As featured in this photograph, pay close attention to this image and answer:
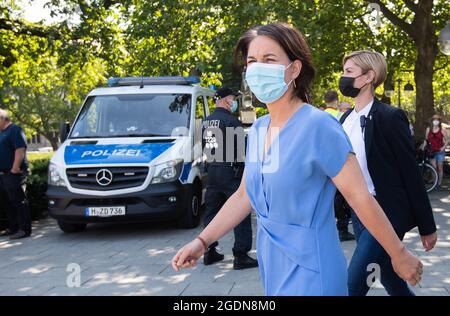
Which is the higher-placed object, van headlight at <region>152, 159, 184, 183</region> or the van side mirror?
the van side mirror

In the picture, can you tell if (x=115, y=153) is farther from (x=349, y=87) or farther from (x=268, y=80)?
(x=268, y=80)

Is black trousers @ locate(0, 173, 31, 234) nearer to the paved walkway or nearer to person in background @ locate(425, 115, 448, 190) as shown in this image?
the paved walkway

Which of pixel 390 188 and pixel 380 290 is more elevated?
pixel 390 188

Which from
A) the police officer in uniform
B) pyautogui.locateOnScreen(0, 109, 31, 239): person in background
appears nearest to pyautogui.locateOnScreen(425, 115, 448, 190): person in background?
the police officer in uniform

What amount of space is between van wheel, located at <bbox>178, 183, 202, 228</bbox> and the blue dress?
663 centimetres

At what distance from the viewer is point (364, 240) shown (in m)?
3.13

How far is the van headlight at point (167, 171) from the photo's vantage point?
8336 mm

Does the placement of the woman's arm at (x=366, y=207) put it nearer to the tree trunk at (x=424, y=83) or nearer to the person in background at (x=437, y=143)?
the person in background at (x=437, y=143)

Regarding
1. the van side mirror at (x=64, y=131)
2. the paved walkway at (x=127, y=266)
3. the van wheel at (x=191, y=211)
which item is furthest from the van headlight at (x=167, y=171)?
A: the van side mirror at (x=64, y=131)

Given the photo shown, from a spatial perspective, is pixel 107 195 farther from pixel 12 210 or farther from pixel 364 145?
pixel 364 145

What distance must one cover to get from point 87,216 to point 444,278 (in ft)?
16.2

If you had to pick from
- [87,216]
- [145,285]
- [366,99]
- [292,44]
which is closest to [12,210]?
[87,216]

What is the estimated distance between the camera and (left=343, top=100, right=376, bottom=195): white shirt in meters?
3.28
